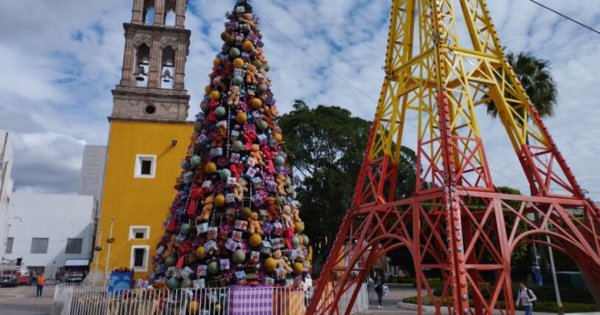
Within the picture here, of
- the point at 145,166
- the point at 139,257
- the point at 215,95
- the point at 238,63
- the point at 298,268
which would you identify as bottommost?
the point at 298,268

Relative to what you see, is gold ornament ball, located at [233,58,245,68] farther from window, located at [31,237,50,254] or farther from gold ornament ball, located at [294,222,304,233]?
window, located at [31,237,50,254]

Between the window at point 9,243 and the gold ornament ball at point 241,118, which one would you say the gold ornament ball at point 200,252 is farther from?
the window at point 9,243

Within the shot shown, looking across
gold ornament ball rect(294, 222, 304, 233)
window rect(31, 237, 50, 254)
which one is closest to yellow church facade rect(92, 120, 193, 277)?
gold ornament ball rect(294, 222, 304, 233)

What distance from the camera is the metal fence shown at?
9.55 m

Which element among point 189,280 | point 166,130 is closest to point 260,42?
point 189,280

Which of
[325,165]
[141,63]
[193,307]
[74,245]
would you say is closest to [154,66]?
[141,63]

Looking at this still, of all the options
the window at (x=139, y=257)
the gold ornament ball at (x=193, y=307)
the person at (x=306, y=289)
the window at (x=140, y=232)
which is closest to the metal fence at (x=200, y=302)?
the gold ornament ball at (x=193, y=307)

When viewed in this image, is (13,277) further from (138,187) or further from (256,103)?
(256,103)

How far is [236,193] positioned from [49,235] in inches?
1796

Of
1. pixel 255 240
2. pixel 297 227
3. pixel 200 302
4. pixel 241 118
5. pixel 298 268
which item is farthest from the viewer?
pixel 297 227

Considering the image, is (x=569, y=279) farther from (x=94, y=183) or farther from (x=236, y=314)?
(x=94, y=183)

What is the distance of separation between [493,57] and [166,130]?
58.2ft

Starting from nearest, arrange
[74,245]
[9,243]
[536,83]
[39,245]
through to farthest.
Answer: [536,83]
[9,243]
[39,245]
[74,245]

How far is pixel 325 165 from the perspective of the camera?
29.8 meters
